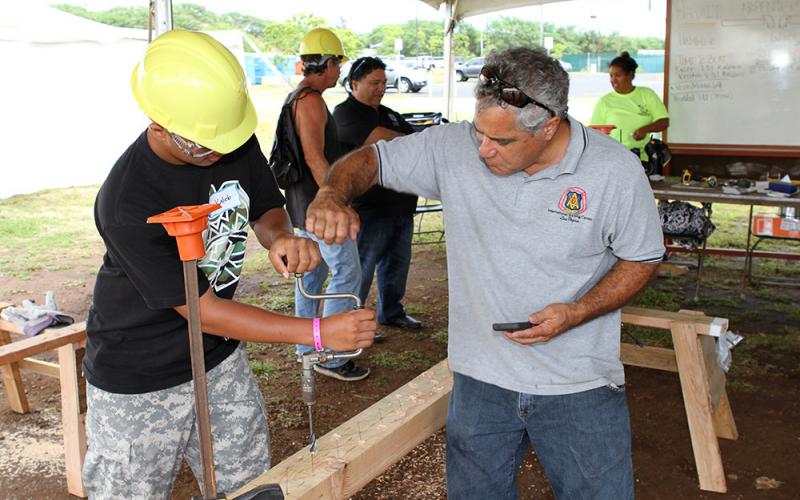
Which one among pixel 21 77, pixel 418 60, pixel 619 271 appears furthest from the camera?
pixel 418 60

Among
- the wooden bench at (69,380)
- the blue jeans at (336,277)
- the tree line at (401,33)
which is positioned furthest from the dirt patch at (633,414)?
the tree line at (401,33)

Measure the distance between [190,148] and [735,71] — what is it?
26.1ft

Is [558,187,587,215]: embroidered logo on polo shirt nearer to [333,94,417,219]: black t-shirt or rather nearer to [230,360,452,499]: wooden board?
[230,360,452,499]: wooden board

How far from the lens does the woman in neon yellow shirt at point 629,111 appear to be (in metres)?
7.24

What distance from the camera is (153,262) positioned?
1.84 metres

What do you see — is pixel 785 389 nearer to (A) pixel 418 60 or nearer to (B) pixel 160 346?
(B) pixel 160 346

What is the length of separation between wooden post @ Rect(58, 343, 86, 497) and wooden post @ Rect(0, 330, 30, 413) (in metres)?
0.98

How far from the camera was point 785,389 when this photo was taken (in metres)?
4.82

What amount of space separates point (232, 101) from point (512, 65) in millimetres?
713

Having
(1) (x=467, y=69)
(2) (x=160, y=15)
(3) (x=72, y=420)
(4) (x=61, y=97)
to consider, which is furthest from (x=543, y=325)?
(1) (x=467, y=69)

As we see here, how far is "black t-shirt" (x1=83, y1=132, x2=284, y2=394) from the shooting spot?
6.07 feet

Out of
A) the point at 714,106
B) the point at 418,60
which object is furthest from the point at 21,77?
the point at 418,60

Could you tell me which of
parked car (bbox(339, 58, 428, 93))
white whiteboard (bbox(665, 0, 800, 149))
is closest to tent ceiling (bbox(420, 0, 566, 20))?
white whiteboard (bbox(665, 0, 800, 149))

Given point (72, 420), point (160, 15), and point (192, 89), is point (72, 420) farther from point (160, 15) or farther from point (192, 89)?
point (160, 15)
